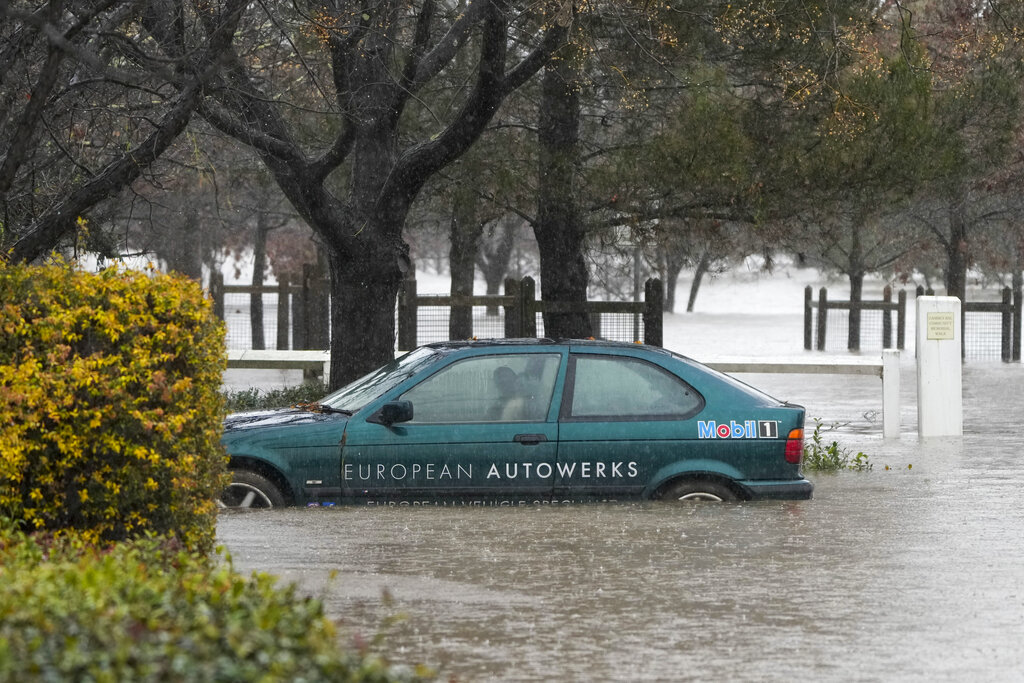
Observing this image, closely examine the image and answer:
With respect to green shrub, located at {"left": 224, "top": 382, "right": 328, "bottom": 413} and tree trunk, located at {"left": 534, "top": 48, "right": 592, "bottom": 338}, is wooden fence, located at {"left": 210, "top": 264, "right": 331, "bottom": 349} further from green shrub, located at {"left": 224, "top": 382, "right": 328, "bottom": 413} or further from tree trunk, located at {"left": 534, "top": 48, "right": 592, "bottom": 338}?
tree trunk, located at {"left": 534, "top": 48, "right": 592, "bottom": 338}

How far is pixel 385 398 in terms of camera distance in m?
9.75

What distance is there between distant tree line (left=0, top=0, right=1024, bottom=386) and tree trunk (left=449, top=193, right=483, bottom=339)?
0.35ft

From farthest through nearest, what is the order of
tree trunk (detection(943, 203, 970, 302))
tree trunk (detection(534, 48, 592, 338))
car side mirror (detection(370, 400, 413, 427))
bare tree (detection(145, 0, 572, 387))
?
tree trunk (detection(943, 203, 970, 302)), tree trunk (detection(534, 48, 592, 338)), bare tree (detection(145, 0, 572, 387)), car side mirror (detection(370, 400, 413, 427))

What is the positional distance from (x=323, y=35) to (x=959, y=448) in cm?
734

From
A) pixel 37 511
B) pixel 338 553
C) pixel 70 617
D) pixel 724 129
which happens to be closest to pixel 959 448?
pixel 724 129

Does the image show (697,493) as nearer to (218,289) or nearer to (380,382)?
(380,382)

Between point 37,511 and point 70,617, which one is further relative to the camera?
point 37,511

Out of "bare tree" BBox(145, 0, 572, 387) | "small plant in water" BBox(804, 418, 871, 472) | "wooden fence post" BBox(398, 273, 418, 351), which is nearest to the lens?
"small plant in water" BBox(804, 418, 871, 472)

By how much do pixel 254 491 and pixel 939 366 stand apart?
8.53 meters

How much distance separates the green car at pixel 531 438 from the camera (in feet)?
31.4

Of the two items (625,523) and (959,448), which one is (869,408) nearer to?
(959,448)

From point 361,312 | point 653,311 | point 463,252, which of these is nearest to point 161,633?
point 361,312

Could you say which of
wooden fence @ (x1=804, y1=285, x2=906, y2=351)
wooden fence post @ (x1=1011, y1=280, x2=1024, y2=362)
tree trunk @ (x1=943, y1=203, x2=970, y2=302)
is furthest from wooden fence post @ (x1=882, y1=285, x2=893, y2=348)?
tree trunk @ (x1=943, y1=203, x2=970, y2=302)

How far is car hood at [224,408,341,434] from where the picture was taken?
973cm
